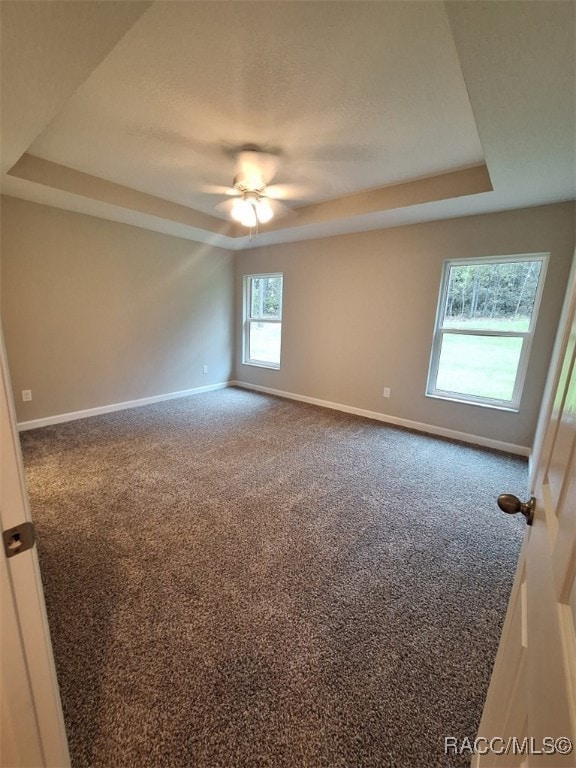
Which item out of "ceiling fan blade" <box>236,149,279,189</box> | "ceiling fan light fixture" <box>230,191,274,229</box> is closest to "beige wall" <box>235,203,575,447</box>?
"ceiling fan light fixture" <box>230,191,274,229</box>

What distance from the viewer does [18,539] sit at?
550 millimetres

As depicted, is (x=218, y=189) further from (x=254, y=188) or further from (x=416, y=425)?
(x=416, y=425)

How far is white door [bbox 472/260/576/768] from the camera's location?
40cm

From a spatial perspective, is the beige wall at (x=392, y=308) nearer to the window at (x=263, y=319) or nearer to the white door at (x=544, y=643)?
the window at (x=263, y=319)

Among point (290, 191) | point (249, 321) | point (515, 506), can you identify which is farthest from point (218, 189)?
point (515, 506)

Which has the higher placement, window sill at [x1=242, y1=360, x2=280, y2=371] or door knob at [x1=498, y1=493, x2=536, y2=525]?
door knob at [x1=498, y1=493, x2=536, y2=525]

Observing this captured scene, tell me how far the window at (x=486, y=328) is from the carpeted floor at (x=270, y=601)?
87 centimetres

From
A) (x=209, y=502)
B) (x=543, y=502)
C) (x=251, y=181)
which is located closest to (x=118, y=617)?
(x=209, y=502)

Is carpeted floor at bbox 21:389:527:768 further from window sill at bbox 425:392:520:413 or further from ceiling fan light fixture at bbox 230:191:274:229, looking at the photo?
ceiling fan light fixture at bbox 230:191:274:229

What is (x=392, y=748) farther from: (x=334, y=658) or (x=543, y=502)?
(x=543, y=502)

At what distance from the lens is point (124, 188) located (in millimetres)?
3133

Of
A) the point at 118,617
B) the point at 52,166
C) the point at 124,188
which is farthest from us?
the point at 124,188

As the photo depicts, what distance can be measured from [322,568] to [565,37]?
96.5 inches

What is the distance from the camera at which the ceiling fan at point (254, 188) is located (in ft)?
7.35
